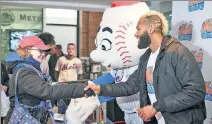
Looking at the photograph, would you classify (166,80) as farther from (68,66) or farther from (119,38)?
(68,66)

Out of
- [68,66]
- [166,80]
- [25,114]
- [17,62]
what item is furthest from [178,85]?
[68,66]

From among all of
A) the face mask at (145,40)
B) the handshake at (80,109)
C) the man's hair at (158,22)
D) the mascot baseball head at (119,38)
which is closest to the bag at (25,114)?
the handshake at (80,109)

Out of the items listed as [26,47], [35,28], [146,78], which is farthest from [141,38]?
[35,28]

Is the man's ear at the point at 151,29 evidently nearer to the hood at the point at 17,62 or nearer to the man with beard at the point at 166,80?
the man with beard at the point at 166,80

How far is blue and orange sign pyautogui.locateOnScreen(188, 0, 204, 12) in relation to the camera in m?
2.96

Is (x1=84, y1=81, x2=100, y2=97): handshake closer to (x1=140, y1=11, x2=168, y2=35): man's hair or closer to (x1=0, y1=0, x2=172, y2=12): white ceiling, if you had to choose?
(x1=140, y1=11, x2=168, y2=35): man's hair

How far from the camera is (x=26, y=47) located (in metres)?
2.68

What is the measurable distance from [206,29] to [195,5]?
32 cm

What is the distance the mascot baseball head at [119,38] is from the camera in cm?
295

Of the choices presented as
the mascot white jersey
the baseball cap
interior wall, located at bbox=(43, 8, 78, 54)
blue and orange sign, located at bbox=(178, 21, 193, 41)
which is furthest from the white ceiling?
interior wall, located at bbox=(43, 8, 78, 54)

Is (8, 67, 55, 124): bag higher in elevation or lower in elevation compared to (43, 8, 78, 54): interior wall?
lower

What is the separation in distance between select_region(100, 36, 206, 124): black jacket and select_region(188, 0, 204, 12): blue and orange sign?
801 millimetres

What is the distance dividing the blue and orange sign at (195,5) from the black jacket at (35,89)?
4.57 ft

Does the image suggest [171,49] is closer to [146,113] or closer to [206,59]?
[146,113]
